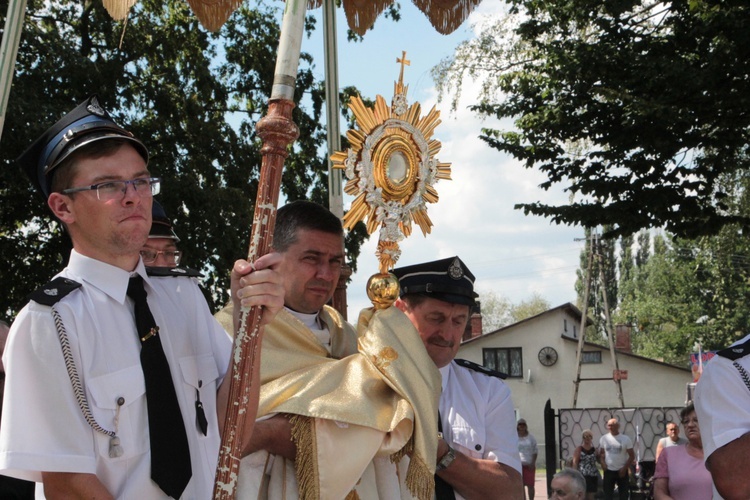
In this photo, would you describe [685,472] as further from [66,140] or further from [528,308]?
[528,308]

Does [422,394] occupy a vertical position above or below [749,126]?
below

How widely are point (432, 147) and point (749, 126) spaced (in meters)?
6.42

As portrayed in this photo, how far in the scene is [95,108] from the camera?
2.53 m

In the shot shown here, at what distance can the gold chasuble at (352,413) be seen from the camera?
3.10 metres

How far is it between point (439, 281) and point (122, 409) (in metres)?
1.87

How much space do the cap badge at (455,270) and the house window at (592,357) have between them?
3742cm

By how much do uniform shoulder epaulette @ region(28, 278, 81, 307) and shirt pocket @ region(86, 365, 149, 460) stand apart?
8.8 inches

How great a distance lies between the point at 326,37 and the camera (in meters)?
4.45

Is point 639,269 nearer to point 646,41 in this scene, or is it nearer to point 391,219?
point 646,41

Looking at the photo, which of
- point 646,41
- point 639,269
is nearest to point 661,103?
point 646,41

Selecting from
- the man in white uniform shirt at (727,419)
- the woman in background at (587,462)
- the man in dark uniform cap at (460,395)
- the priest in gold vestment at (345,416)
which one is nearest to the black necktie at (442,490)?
the man in dark uniform cap at (460,395)

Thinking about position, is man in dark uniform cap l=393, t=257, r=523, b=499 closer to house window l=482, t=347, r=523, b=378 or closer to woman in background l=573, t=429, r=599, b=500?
woman in background l=573, t=429, r=599, b=500

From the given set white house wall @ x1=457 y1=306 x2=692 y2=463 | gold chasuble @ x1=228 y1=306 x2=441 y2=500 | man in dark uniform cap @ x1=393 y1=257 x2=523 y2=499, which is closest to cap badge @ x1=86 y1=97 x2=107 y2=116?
gold chasuble @ x1=228 y1=306 x2=441 y2=500

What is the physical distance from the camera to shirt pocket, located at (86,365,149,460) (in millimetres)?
2225
